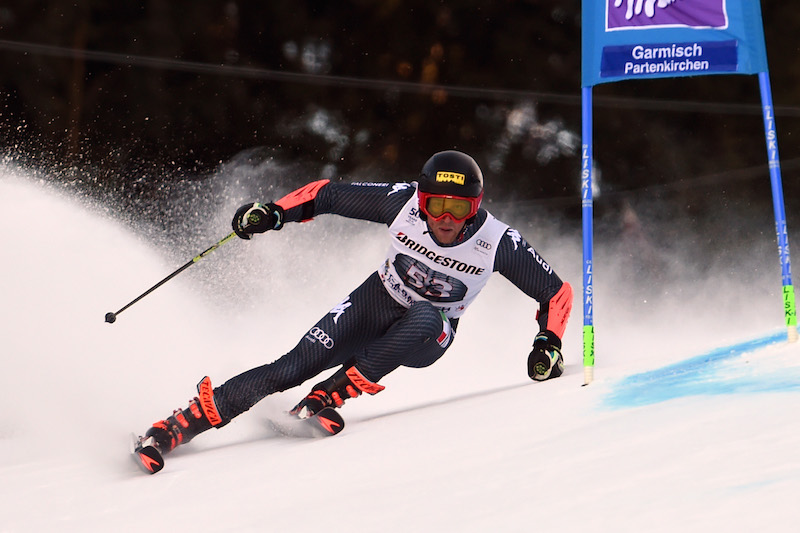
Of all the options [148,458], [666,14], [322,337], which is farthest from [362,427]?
[666,14]

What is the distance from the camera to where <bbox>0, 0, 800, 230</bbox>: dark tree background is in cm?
1087

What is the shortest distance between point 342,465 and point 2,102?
8.52 metres

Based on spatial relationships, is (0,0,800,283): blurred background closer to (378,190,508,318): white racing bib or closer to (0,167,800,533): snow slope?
(0,167,800,533): snow slope

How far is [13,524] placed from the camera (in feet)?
9.11

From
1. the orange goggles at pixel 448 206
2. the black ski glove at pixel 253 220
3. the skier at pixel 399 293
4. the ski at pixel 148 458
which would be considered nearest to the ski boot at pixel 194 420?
the skier at pixel 399 293

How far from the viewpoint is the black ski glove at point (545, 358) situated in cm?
390

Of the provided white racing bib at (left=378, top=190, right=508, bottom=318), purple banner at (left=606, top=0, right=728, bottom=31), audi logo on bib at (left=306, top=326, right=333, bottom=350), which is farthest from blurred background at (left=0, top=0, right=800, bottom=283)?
purple banner at (left=606, top=0, right=728, bottom=31)

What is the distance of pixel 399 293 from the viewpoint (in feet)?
13.3

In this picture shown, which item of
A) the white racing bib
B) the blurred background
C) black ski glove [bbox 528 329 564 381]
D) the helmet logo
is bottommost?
black ski glove [bbox 528 329 564 381]

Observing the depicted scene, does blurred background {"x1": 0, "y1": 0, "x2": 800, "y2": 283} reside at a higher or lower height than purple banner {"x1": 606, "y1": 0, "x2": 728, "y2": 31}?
higher

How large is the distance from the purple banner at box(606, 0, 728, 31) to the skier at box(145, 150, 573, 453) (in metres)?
0.82

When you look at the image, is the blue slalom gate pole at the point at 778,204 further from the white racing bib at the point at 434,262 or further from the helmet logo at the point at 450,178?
the helmet logo at the point at 450,178

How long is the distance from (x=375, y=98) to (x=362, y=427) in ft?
29.0

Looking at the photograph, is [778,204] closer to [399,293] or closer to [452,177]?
[452,177]
